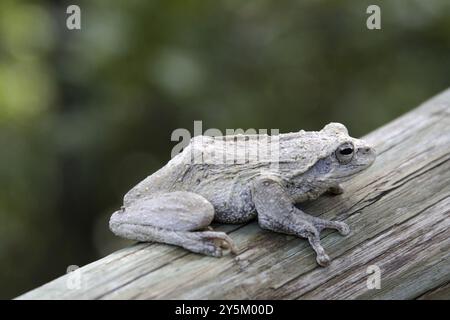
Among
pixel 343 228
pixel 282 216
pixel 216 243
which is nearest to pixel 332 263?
pixel 343 228

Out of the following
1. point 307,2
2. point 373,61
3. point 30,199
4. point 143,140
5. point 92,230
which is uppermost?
point 307,2

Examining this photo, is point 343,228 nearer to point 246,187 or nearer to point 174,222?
point 246,187

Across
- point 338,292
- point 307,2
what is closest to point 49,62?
point 307,2

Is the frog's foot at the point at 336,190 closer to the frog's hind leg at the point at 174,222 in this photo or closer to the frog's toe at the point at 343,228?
the frog's toe at the point at 343,228

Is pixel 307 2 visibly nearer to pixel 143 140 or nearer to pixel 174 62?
pixel 174 62
